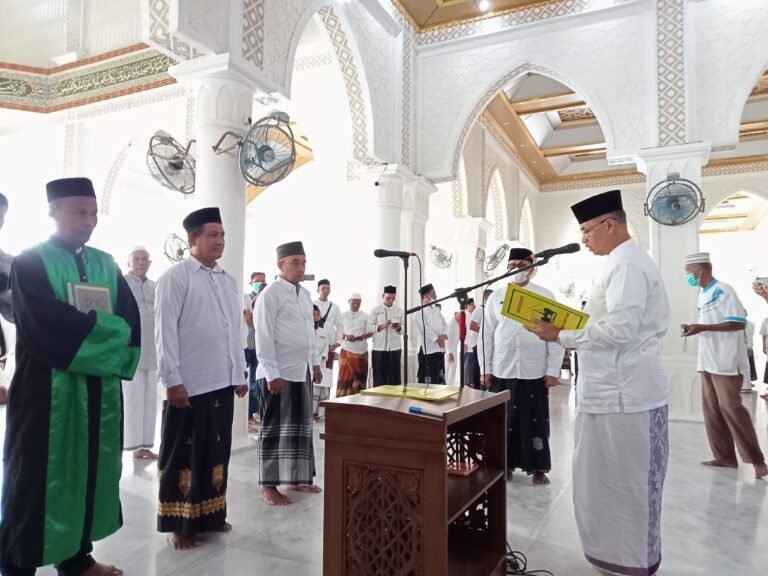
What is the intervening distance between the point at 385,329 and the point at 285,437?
9.81ft

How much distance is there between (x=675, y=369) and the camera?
536cm

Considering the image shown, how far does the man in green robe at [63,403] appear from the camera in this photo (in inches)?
69.7

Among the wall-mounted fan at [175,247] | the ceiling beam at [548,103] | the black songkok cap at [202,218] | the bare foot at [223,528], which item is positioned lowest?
the bare foot at [223,528]

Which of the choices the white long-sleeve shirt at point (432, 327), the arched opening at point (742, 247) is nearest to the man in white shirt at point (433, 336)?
the white long-sleeve shirt at point (432, 327)

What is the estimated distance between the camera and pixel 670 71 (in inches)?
212

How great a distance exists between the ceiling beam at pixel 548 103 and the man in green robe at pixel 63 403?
8186 mm

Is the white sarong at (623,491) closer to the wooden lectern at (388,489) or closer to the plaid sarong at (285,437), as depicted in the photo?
the wooden lectern at (388,489)

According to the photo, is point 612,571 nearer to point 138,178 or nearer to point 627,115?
point 627,115

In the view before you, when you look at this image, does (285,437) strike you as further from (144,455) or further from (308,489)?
(144,455)

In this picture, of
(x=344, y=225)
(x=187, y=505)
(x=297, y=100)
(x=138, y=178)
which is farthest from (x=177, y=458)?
(x=138, y=178)

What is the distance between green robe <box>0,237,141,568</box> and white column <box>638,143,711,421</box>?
495 cm

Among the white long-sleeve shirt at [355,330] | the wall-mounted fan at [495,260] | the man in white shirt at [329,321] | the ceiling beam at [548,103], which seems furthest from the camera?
the wall-mounted fan at [495,260]

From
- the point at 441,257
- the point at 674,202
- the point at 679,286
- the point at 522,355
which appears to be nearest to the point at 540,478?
the point at 522,355

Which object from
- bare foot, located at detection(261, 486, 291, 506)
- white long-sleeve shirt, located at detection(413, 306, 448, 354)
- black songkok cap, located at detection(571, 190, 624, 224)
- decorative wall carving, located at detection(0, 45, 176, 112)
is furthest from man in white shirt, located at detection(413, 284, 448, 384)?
decorative wall carving, located at detection(0, 45, 176, 112)
